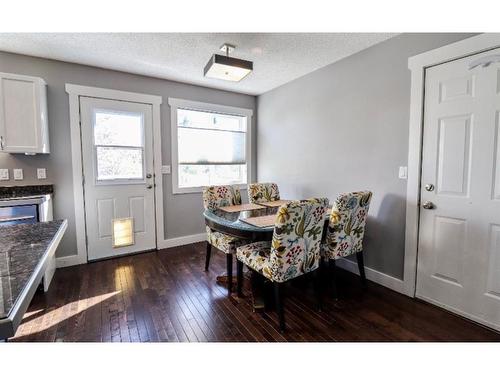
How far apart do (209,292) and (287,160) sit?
2.14m

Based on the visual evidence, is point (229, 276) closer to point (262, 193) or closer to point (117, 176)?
point (262, 193)

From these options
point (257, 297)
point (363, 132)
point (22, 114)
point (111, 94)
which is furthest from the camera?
point (111, 94)

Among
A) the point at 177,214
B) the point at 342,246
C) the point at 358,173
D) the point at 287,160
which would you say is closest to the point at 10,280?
the point at 342,246

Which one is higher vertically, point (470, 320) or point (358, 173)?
point (358, 173)

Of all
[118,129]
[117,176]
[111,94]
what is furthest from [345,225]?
[111,94]

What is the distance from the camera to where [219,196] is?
288 cm

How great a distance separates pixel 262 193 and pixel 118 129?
2.03 metres

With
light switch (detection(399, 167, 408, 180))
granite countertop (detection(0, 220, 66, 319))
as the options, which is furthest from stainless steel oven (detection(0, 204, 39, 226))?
light switch (detection(399, 167, 408, 180))

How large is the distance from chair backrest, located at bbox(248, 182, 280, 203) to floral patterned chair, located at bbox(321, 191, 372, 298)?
3.90ft

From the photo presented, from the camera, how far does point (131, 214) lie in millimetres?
3361

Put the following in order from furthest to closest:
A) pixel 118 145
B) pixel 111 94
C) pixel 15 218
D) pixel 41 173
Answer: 1. pixel 118 145
2. pixel 111 94
3. pixel 41 173
4. pixel 15 218
